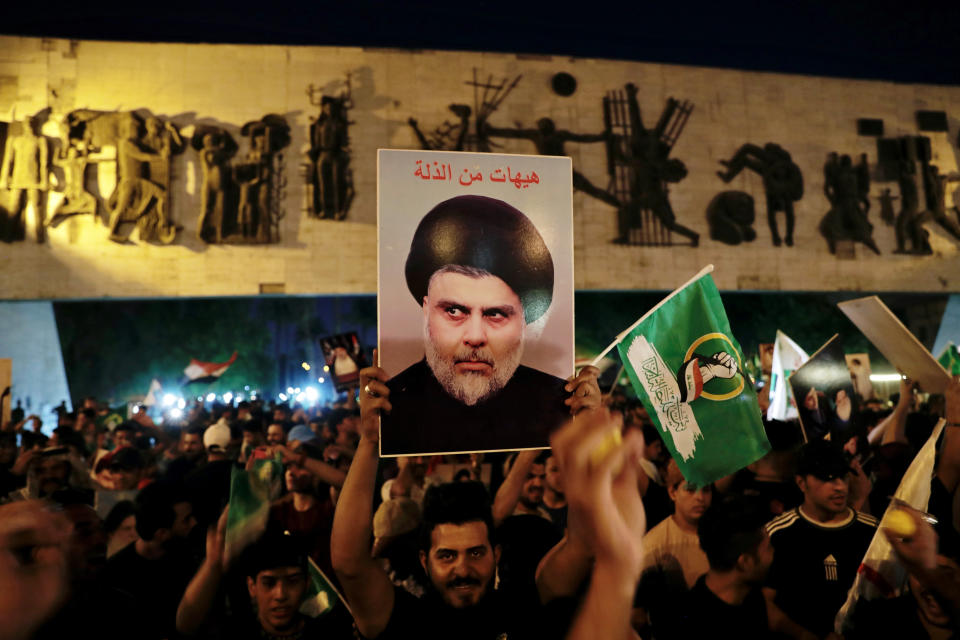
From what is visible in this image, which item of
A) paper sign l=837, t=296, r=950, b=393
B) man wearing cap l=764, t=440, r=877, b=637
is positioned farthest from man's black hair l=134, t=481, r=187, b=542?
paper sign l=837, t=296, r=950, b=393

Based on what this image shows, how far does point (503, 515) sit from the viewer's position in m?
A: 4.07

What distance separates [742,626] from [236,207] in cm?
1716

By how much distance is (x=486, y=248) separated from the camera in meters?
3.01

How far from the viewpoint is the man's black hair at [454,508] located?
2930 mm

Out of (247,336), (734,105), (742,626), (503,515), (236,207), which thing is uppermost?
(734,105)

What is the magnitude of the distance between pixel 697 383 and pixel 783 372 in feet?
20.6

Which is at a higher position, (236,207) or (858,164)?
(858,164)

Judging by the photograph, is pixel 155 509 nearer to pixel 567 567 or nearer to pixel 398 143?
pixel 567 567

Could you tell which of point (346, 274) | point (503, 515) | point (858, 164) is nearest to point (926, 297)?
point (858, 164)

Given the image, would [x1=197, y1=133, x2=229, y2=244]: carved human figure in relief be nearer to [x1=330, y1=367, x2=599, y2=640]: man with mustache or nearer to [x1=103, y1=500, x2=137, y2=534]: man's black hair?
[x1=103, y1=500, x2=137, y2=534]: man's black hair

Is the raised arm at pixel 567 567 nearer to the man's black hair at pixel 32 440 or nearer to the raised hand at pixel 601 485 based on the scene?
the raised hand at pixel 601 485

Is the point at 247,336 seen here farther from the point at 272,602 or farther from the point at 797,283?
the point at 272,602

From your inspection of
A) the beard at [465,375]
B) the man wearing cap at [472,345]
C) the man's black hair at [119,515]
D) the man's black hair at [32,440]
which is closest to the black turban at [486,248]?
the man wearing cap at [472,345]

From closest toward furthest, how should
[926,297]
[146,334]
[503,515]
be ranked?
[503,515]
[926,297]
[146,334]
